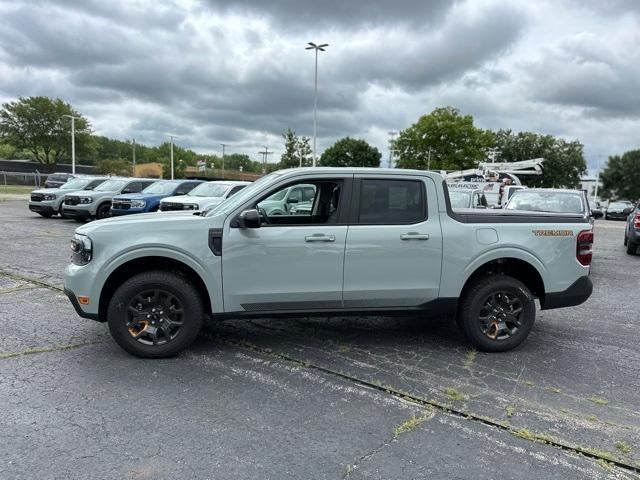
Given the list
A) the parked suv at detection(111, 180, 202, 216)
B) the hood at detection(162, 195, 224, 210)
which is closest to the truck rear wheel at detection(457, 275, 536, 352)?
the hood at detection(162, 195, 224, 210)

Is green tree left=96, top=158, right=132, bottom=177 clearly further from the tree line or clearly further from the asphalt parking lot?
the asphalt parking lot

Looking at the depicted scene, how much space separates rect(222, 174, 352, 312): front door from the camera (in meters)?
4.41

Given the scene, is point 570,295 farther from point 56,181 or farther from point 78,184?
point 56,181

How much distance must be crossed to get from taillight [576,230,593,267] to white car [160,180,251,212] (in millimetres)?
8513

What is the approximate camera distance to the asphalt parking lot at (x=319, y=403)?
116 inches

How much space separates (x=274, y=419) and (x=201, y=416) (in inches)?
20.7

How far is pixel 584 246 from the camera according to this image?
4.94 metres

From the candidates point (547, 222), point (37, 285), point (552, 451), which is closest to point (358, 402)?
point (552, 451)

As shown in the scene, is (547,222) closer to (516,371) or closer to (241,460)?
(516,371)

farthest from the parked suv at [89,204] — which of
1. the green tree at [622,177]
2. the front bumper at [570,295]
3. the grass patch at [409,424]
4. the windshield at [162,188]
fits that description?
the green tree at [622,177]

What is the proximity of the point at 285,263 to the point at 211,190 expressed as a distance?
1036 centimetres

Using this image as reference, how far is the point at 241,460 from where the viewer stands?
2945mm

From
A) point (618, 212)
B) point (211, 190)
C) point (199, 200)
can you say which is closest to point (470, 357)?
point (199, 200)

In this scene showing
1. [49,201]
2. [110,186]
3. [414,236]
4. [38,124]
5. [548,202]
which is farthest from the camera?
[38,124]
